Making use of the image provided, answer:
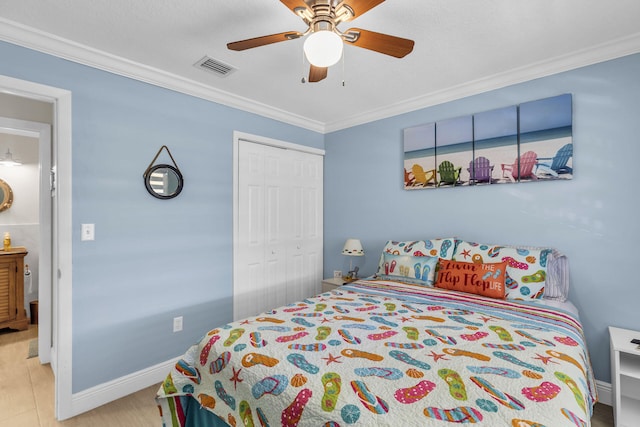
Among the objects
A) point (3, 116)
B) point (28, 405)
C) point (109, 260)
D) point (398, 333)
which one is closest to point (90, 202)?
point (109, 260)

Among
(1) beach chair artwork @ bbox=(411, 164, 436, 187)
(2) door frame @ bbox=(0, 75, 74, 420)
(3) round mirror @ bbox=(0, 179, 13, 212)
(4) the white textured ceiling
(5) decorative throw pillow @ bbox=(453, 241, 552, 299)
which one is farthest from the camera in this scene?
(3) round mirror @ bbox=(0, 179, 13, 212)

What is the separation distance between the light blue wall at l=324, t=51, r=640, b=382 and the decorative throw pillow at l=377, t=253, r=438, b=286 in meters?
0.49

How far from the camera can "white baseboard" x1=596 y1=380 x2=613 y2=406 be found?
7.19 feet

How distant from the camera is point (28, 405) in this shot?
2209 millimetres

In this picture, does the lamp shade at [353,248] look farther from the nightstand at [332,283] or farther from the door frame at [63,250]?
the door frame at [63,250]

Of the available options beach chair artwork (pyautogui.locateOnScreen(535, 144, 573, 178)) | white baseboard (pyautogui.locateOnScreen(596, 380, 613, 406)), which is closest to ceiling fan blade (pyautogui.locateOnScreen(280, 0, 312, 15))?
beach chair artwork (pyautogui.locateOnScreen(535, 144, 573, 178))

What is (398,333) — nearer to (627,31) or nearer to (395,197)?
(395,197)

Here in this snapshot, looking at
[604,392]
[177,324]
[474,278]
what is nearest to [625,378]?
[604,392]

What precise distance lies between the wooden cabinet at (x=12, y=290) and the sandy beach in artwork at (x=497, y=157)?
4468mm

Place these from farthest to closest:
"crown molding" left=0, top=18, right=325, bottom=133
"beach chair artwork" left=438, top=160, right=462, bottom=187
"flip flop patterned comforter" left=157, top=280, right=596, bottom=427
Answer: "beach chair artwork" left=438, top=160, right=462, bottom=187 → "crown molding" left=0, top=18, right=325, bottom=133 → "flip flop patterned comforter" left=157, top=280, right=596, bottom=427

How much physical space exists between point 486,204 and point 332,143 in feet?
6.37

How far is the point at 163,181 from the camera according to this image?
257 centimetres

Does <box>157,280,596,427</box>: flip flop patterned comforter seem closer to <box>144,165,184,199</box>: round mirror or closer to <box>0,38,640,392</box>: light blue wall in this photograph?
<box>0,38,640,392</box>: light blue wall

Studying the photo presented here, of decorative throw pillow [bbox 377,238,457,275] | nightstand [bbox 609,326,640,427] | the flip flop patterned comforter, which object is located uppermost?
decorative throw pillow [bbox 377,238,457,275]
